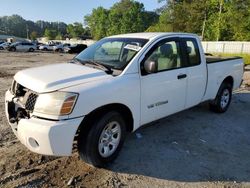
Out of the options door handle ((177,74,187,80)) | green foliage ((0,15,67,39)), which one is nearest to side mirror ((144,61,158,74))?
door handle ((177,74,187,80))

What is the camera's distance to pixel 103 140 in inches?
155

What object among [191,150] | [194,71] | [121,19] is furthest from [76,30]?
[191,150]

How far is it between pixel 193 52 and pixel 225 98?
1.91 meters

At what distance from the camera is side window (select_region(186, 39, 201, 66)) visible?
5.40 meters

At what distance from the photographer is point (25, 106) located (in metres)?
3.63

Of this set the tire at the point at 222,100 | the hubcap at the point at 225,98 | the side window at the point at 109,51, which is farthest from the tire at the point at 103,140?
the hubcap at the point at 225,98

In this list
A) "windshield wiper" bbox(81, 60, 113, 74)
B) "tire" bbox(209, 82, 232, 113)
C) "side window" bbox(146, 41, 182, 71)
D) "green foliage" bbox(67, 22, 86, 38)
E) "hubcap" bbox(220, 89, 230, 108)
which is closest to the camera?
"windshield wiper" bbox(81, 60, 113, 74)

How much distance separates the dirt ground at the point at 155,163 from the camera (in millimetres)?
3723

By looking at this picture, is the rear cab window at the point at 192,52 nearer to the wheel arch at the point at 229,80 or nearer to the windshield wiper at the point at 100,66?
the wheel arch at the point at 229,80

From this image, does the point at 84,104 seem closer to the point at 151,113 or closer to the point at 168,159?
the point at 151,113

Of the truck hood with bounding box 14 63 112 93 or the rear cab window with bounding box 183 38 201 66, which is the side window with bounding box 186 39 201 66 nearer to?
the rear cab window with bounding box 183 38 201 66

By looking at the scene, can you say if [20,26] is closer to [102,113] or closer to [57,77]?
[57,77]

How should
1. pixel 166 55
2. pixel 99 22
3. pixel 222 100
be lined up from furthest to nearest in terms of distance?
pixel 99 22
pixel 222 100
pixel 166 55

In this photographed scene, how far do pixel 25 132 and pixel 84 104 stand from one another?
2.55 feet
